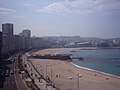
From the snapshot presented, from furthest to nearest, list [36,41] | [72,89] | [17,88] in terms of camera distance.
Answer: [36,41] < [72,89] < [17,88]

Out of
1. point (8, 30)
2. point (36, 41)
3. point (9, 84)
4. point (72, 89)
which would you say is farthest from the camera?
point (36, 41)

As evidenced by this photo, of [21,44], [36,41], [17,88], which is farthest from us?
[36,41]

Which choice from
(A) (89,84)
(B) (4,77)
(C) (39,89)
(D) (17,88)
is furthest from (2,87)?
(A) (89,84)

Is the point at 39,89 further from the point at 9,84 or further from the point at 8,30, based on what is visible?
the point at 8,30

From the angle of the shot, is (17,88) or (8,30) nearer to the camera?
(17,88)

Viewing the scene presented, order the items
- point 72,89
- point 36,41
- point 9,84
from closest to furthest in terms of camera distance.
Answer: point 9,84, point 72,89, point 36,41

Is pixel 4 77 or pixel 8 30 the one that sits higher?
pixel 8 30

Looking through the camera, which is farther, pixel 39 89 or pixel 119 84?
pixel 119 84

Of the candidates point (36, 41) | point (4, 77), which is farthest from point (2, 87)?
point (36, 41)

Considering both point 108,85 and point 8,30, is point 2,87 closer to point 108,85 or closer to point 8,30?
point 108,85
